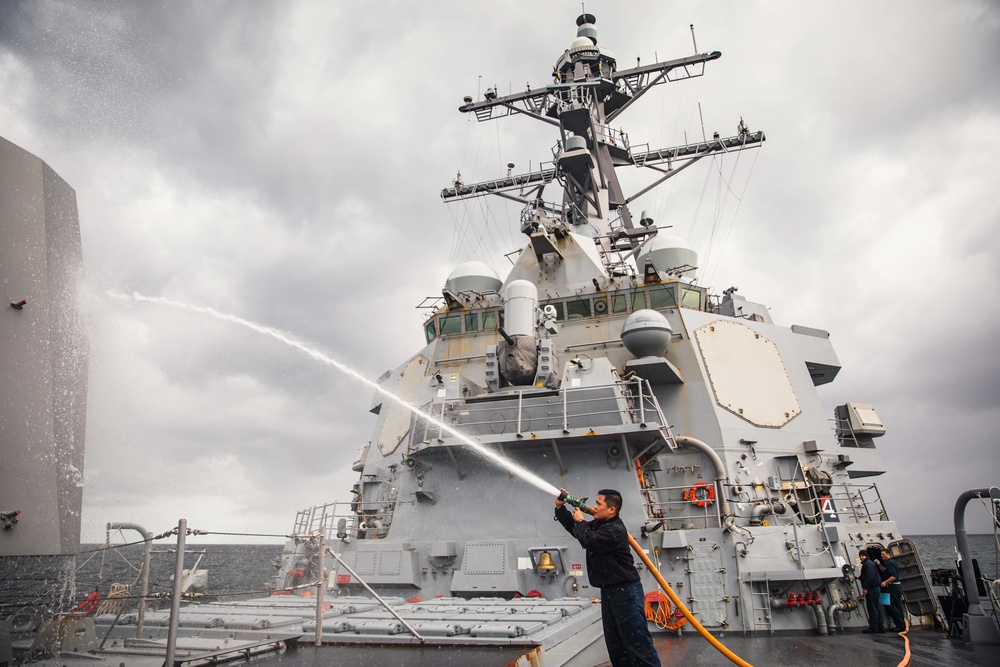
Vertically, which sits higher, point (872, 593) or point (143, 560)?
point (143, 560)

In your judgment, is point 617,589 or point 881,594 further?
point 881,594

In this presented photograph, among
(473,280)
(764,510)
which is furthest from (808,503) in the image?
(473,280)

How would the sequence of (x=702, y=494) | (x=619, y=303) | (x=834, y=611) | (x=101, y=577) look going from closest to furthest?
1. (x=101, y=577)
2. (x=834, y=611)
3. (x=702, y=494)
4. (x=619, y=303)

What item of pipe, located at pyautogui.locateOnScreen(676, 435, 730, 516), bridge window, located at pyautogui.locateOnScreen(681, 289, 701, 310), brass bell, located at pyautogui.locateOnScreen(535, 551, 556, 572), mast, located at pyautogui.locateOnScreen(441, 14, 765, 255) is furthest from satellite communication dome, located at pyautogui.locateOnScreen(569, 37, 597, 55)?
brass bell, located at pyautogui.locateOnScreen(535, 551, 556, 572)

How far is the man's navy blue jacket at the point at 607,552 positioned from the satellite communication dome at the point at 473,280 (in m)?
11.9

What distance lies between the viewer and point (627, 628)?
3738mm

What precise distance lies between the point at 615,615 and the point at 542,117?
780 inches

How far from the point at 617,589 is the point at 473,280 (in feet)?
40.6

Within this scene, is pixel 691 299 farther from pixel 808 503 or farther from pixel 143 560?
pixel 143 560

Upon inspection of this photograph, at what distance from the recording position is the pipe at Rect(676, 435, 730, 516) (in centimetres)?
936

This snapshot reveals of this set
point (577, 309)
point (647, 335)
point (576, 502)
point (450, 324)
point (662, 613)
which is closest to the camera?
point (576, 502)

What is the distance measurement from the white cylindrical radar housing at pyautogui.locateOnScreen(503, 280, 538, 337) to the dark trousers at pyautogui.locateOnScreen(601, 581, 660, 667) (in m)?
7.56

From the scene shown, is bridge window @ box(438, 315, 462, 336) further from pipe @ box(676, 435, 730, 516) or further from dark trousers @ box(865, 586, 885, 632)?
dark trousers @ box(865, 586, 885, 632)

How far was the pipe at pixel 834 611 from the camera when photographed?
321 inches
